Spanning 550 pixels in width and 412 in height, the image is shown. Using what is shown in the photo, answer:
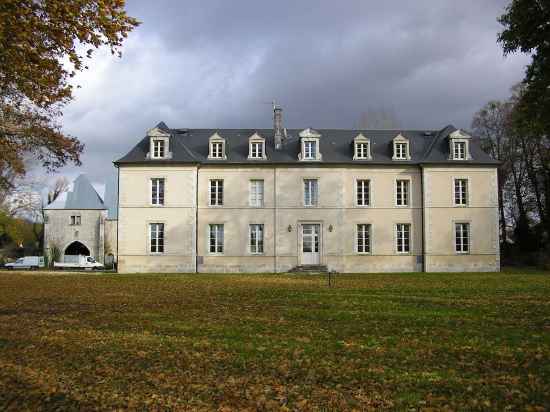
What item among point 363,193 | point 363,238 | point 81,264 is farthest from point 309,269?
point 81,264

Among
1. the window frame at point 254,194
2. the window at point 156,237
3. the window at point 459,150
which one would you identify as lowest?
the window at point 156,237

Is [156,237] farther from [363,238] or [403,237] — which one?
[403,237]

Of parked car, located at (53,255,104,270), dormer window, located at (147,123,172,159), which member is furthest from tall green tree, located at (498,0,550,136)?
parked car, located at (53,255,104,270)

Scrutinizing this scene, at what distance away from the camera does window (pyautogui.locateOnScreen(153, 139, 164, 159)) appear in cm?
3147

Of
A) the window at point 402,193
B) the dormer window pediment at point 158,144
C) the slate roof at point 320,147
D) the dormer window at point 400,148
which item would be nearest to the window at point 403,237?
the window at point 402,193

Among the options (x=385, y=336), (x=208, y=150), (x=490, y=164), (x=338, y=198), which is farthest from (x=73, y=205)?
(x=385, y=336)

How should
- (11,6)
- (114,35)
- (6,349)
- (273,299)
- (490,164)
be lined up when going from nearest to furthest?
(6,349)
(11,6)
(114,35)
(273,299)
(490,164)

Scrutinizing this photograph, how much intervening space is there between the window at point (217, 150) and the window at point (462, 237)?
14.6 m

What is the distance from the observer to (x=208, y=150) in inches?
1280

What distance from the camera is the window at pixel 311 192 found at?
104 ft

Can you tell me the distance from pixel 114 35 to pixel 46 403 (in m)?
6.78

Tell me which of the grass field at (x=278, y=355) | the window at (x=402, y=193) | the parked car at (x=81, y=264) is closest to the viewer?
the grass field at (x=278, y=355)

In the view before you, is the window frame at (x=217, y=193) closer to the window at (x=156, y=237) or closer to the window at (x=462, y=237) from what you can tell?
the window at (x=156, y=237)

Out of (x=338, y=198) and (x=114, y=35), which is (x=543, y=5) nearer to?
(x=114, y=35)
